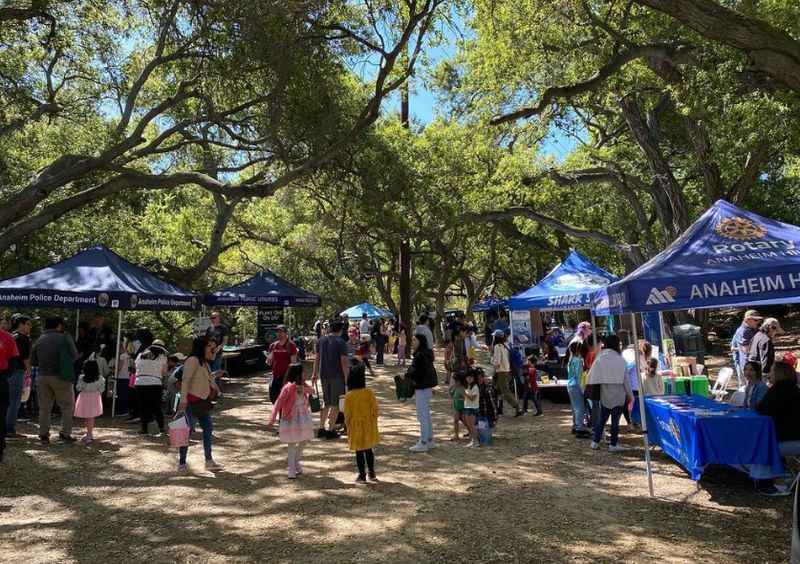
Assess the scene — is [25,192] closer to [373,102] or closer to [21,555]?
[373,102]

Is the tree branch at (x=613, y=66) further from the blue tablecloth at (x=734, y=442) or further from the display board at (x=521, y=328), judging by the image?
the display board at (x=521, y=328)

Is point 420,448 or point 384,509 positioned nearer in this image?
point 384,509

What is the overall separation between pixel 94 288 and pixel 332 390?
16.2 feet

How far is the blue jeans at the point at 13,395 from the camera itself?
9250 mm

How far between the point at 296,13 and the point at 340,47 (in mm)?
2348

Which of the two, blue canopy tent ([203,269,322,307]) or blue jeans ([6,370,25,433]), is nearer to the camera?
blue jeans ([6,370,25,433])

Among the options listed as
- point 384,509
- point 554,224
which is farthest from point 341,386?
point 554,224

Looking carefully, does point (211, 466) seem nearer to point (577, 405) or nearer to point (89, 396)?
point (89, 396)

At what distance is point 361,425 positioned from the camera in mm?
6941

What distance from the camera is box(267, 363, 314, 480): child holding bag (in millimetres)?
7172

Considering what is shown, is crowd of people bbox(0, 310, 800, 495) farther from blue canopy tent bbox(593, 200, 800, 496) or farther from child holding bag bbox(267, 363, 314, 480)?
blue canopy tent bbox(593, 200, 800, 496)

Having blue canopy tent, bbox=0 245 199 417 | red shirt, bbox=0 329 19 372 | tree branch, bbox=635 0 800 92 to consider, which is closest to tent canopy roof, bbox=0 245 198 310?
blue canopy tent, bbox=0 245 199 417

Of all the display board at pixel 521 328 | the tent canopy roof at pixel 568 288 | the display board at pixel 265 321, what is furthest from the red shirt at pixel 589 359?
the display board at pixel 265 321

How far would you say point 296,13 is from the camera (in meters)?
10.1
